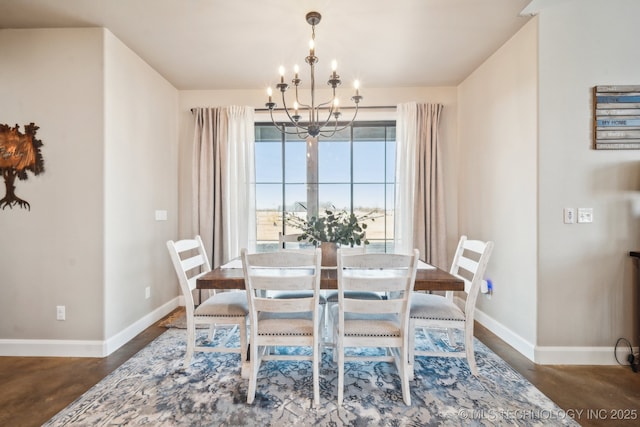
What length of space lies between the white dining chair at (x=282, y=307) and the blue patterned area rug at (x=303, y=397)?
159 millimetres

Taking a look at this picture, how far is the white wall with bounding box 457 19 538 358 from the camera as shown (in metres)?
2.41

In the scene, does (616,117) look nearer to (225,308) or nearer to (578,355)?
(578,355)

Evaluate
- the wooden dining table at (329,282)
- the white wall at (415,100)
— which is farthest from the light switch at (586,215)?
the white wall at (415,100)

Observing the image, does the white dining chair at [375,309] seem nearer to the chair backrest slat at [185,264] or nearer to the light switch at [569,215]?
the chair backrest slat at [185,264]

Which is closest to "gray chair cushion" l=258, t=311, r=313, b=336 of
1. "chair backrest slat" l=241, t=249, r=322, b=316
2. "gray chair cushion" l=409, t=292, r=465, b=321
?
"chair backrest slat" l=241, t=249, r=322, b=316

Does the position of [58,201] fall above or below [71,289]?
above

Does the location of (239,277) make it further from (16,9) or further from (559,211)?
(16,9)

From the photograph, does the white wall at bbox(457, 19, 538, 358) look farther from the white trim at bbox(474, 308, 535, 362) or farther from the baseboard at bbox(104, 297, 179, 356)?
the baseboard at bbox(104, 297, 179, 356)

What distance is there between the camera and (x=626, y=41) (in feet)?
7.44

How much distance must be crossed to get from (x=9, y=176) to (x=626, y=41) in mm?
4920

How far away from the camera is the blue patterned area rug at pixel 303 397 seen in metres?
1.70

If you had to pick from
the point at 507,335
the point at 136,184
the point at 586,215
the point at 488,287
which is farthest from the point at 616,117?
the point at 136,184

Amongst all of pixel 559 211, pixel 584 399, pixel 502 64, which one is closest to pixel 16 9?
pixel 502 64

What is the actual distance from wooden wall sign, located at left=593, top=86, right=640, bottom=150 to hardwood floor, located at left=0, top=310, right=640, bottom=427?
1671mm
